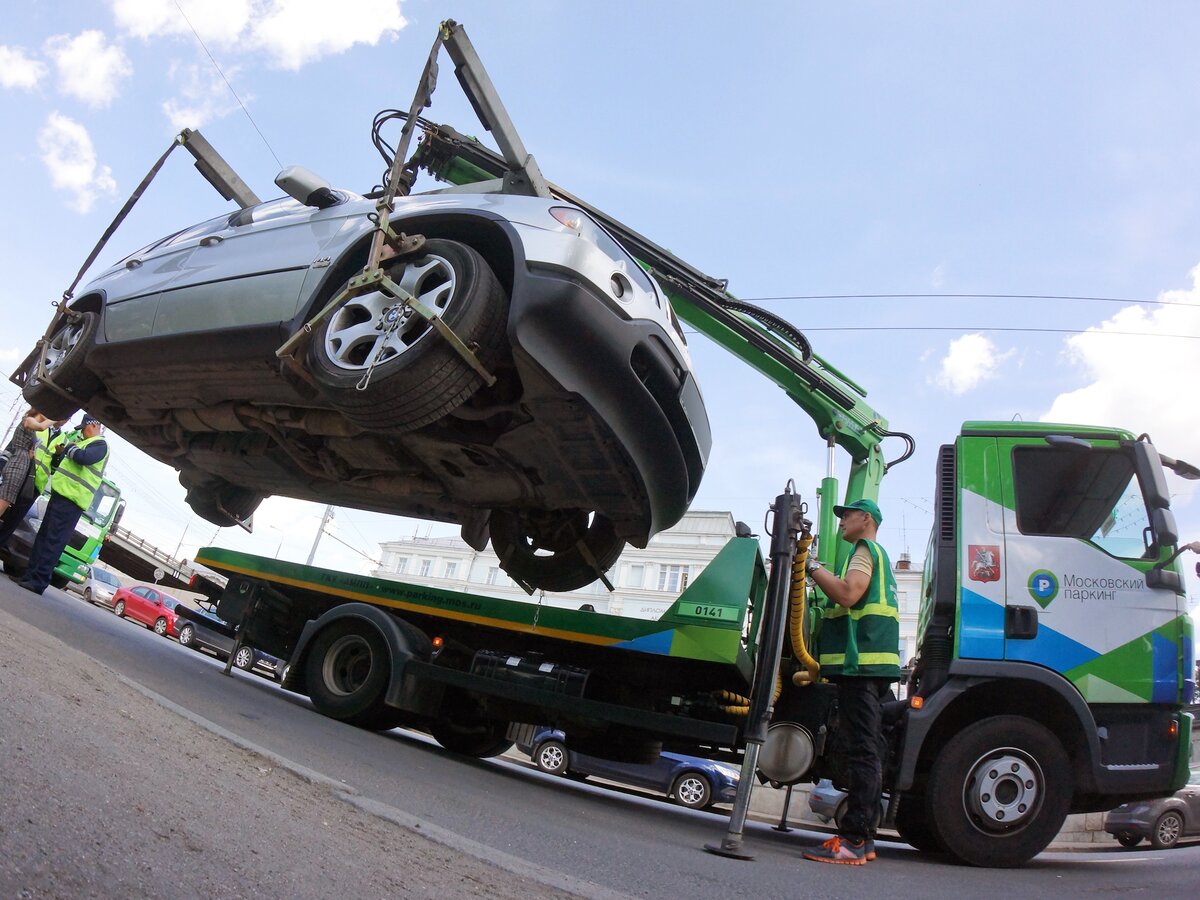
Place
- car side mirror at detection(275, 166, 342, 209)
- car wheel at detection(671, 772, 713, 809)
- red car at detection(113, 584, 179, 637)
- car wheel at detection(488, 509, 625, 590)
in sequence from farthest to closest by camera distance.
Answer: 1. red car at detection(113, 584, 179, 637)
2. car wheel at detection(671, 772, 713, 809)
3. car wheel at detection(488, 509, 625, 590)
4. car side mirror at detection(275, 166, 342, 209)

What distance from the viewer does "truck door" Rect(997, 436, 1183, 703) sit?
378cm

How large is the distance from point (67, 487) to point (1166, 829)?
12402 millimetres

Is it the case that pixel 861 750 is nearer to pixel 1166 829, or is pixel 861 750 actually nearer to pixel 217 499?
pixel 217 499

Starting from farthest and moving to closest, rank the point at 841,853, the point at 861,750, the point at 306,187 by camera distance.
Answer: the point at 306,187 < the point at 861,750 < the point at 841,853

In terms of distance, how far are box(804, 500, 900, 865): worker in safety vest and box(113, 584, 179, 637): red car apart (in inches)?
668

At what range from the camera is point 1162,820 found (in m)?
9.17

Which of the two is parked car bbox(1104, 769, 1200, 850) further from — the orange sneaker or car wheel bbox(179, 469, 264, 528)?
car wheel bbox(179, 469, 264, 528)

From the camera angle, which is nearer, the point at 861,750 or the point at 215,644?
the point at 861,750

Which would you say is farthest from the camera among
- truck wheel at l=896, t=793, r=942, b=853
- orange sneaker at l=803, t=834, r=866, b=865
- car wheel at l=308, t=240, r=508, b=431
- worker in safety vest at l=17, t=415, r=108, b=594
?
worker in safety vest at l=17, t=415, r=108, b=594

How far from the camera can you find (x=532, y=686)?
4.44 metres

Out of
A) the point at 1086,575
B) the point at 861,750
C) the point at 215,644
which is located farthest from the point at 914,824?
the point at 215,644

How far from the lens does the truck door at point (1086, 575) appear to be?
149 inches

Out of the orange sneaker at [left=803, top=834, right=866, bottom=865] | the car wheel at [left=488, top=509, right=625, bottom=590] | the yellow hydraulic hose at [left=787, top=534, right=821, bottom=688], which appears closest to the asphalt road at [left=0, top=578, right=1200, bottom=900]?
the orange sneaker at [left=803, top=834, right=866, bottom=865]

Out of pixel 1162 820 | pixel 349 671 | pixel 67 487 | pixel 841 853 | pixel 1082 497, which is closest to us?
pixel 841 853
